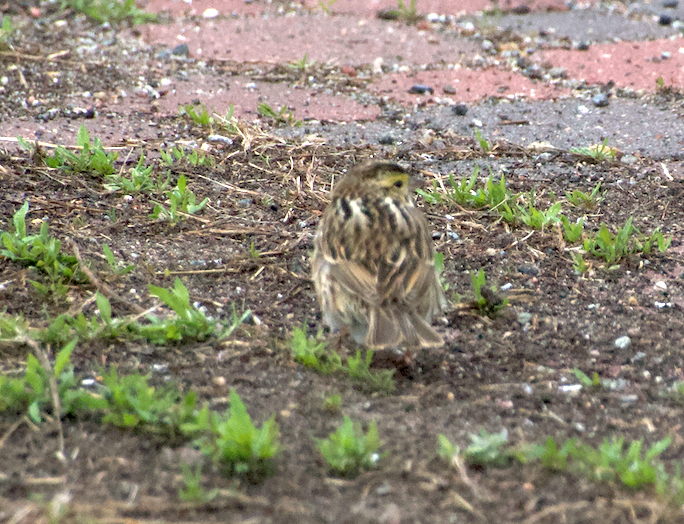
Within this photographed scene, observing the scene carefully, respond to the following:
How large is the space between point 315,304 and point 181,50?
5.00m

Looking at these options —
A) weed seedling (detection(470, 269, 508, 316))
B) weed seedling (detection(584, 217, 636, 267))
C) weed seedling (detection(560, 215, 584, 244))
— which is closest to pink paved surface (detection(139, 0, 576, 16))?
weed seedling (detection(560, 215, 584, 244))

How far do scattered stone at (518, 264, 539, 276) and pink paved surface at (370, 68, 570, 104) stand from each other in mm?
3174

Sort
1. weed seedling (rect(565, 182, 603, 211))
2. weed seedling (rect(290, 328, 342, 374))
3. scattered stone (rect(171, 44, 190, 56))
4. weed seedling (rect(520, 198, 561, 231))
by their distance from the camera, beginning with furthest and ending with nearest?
scattered stone (rect(171, 44, 190, 56))
weed seedling (rect(565, 182, 603, 211))
weed seedling (rect(520, 198, 561, 231))
weed seedling (rect(290, 328, 342, 374))

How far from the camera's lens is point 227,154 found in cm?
668

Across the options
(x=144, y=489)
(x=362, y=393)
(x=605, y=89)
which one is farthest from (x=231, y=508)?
(x=605, y=89)

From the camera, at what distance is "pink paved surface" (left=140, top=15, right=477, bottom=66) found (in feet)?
29.7

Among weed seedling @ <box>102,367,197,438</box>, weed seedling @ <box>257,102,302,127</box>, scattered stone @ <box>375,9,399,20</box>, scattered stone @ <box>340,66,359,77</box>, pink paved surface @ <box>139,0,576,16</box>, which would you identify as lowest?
weed seedling @ <box>102,367,197,438</box>

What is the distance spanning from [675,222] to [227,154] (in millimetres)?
3443

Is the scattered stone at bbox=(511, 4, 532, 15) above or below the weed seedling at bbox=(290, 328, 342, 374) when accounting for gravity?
above

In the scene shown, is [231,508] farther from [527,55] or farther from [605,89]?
[527,55]

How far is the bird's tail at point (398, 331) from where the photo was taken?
398 cm

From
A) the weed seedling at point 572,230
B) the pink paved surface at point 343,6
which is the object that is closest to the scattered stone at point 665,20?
the pink paved surface at point 343,6

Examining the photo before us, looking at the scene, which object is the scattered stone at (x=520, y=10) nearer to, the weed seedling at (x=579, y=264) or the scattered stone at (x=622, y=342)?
the weed seedling at (x=579, y=264)

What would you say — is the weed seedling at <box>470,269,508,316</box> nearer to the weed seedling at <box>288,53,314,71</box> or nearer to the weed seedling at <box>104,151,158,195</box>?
the weed seedling at <box>104,151,158,195</box>
